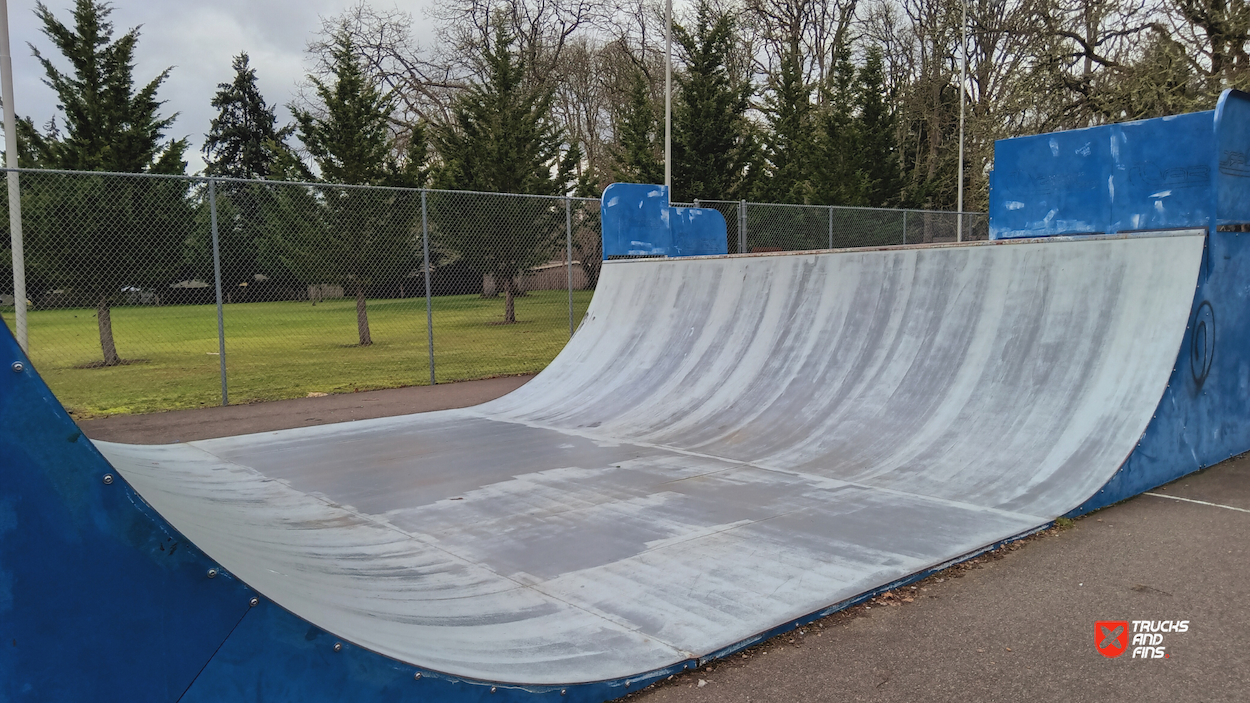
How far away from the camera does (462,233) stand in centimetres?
1830

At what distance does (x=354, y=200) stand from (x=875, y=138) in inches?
650

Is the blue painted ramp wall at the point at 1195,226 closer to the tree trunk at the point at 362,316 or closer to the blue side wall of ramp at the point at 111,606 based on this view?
the blue side wall of ramp at the point at 111,606

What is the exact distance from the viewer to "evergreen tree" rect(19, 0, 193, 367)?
13.3 metres

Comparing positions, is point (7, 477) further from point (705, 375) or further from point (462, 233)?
point (462, 233)

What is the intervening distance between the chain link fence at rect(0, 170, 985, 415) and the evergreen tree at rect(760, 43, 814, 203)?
4.64 meters

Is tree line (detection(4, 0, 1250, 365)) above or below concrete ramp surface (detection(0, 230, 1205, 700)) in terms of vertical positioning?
above

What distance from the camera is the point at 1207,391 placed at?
5.43m

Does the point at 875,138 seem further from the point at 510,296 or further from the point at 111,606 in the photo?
the point at 111,606

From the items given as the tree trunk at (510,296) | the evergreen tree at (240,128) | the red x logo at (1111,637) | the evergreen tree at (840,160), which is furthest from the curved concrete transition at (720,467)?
the evergreen tree at (240,128)

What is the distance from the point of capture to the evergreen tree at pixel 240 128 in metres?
54.0

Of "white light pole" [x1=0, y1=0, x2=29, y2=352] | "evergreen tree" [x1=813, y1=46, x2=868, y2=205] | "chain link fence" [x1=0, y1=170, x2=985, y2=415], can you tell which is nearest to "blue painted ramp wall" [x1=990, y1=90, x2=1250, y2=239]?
"chain link fence" [x1=0, y1=170, x2=985, y2=415]

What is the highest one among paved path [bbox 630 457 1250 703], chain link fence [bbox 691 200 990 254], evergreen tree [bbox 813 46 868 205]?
evergreen tree [bbox 813 46 868 205]

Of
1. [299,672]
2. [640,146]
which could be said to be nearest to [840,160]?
[640,146]

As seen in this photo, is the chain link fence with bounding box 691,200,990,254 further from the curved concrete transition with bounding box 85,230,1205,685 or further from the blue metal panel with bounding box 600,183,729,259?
the curved concrete transition with bounding box 85,230,1205,685
